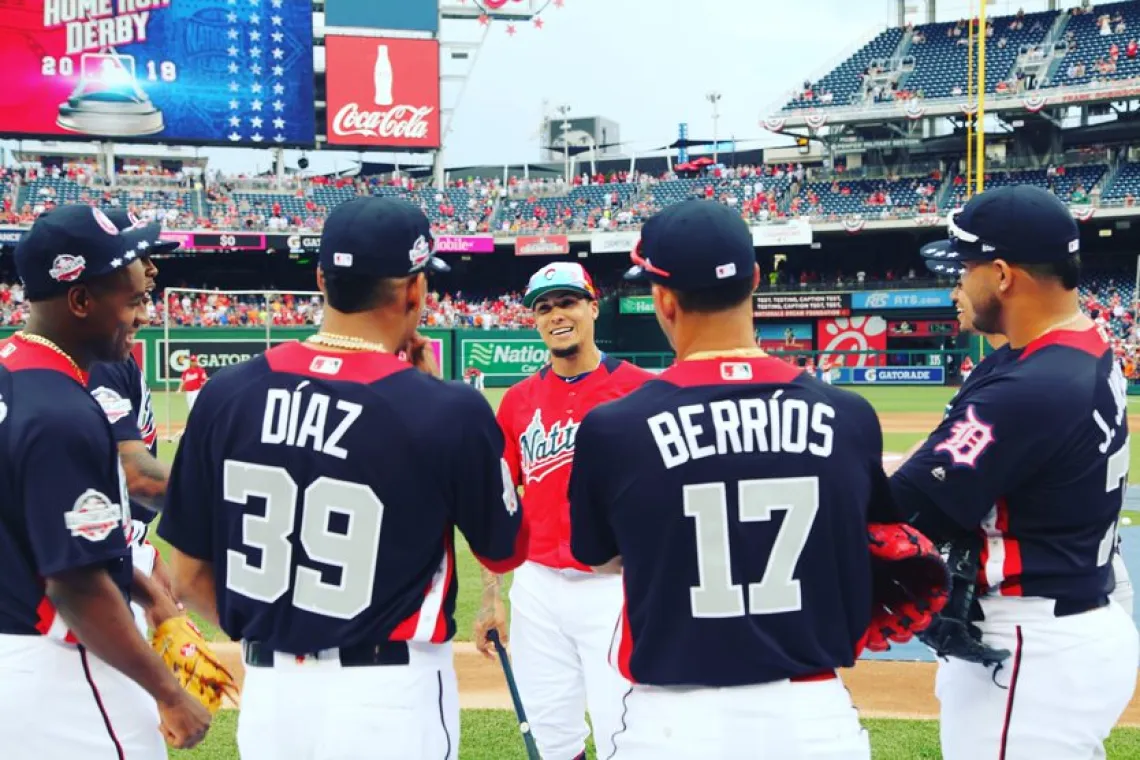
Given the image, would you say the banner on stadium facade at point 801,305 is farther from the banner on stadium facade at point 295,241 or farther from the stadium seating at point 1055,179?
the banner on stadium facade at point 295,241

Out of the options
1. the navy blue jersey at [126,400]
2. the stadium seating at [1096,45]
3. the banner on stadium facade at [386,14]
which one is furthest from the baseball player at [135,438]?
the stadium seating at [1096,45]

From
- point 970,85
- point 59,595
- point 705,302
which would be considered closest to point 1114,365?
point 705,302

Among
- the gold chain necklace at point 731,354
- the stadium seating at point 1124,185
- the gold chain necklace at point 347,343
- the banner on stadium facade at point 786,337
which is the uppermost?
the stadium seating at point 1124,185

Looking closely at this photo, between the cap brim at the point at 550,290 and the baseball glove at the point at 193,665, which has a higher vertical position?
the cap brim at the point at 550,290

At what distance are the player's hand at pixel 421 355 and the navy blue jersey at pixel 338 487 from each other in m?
→ 0.29

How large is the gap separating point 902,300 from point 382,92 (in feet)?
68.5

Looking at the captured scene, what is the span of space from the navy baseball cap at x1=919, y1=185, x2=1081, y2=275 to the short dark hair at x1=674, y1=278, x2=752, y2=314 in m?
0.88

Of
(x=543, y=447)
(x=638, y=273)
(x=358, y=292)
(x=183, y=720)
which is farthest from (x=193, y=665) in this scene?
(x=543, y=447)

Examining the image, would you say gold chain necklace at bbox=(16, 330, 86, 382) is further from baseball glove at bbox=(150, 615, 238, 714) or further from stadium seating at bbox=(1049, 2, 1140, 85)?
stadium seating at bbox=(1049, 2, 1140, 85)

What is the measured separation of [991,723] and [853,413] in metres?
1.08

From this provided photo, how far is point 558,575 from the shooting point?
4.46 m

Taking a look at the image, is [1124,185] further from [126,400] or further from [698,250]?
[698,250]

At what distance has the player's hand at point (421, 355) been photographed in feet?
9.74

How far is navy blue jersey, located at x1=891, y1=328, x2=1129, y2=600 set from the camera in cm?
280
